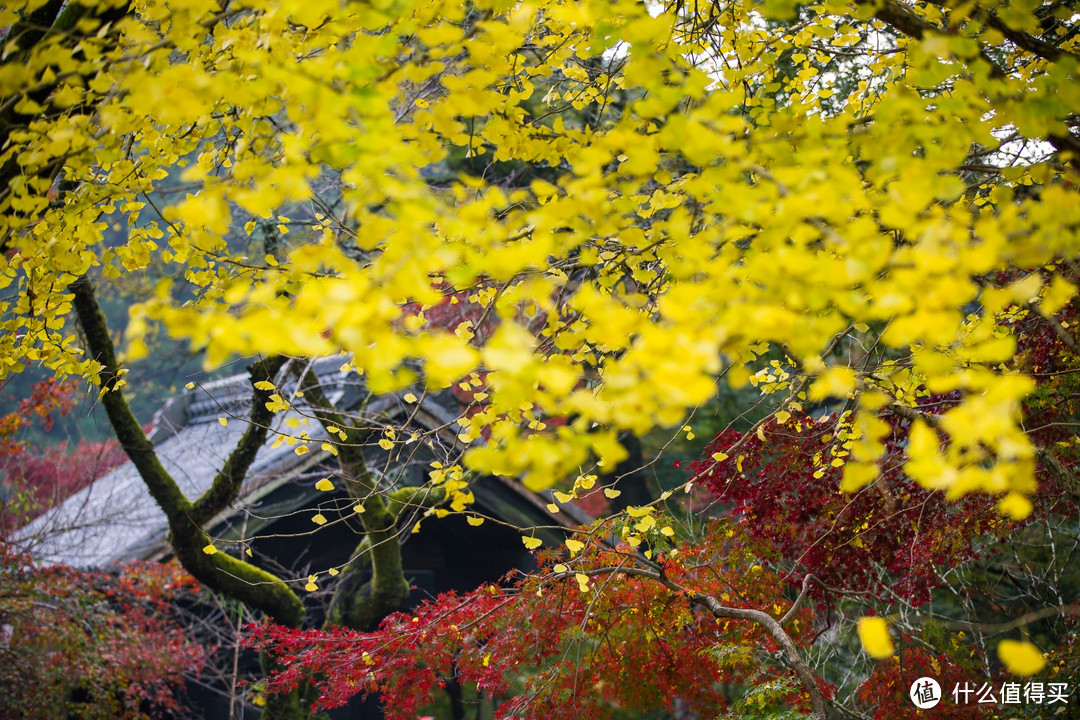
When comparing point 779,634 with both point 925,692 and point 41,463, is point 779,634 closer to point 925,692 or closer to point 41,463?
point 925,692

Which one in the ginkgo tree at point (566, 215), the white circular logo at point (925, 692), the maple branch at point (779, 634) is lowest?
the white circular logo at point (925, 692)

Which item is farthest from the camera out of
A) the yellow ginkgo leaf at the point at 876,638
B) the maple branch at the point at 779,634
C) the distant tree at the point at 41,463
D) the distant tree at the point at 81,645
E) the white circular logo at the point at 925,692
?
the distant tree at the point at 41,463

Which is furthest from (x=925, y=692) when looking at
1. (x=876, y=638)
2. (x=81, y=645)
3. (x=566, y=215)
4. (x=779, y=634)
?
(x=81, y=645)

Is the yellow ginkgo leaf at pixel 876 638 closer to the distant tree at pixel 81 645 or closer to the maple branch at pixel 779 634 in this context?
the maple branch at pixel 779 634

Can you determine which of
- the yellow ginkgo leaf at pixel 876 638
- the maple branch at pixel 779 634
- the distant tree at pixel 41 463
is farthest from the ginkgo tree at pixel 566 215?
the distant tree at pixel 41 463

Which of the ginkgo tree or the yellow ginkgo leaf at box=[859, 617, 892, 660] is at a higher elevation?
the ginkgo tree

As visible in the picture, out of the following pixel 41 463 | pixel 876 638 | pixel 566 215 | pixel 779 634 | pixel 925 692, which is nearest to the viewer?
pixel 876 638

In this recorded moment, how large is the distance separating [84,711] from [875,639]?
19.5ft

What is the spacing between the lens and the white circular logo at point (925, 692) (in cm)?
374

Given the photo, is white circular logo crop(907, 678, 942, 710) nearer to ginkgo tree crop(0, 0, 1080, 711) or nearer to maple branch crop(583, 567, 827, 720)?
maple branch crop(583, 567, 827, 720)

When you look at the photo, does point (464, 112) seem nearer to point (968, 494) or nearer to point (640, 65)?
point (640, 65)

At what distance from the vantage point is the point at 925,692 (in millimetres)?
3828

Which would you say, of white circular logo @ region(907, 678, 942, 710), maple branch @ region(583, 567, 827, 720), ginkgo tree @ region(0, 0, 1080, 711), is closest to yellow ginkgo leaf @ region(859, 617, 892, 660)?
ginkgo tree @ region(0, 0, 1080, 711)

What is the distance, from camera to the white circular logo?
12.3 ft
